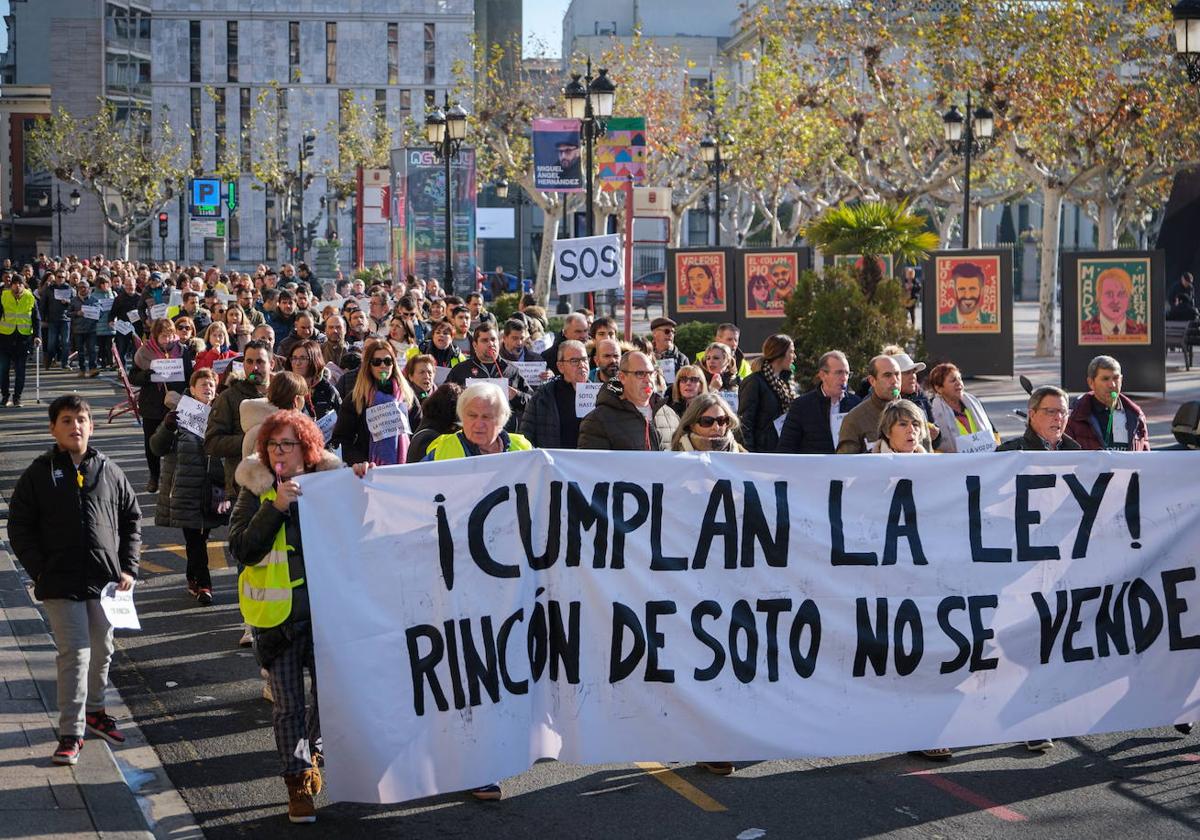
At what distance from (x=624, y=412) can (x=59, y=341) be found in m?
26.4

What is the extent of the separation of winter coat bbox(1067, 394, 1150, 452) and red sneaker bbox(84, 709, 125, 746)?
577 cm

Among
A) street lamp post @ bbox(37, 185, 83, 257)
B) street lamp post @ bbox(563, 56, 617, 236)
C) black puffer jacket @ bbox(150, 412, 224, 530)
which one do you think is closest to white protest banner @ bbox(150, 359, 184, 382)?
black puffer jacket @ bbox(150, 412, 224, 530)

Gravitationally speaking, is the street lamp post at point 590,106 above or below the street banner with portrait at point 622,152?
above

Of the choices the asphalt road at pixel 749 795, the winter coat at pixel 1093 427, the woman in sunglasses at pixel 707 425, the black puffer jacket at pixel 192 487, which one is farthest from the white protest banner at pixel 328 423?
the winter coat at pixel 1093 427

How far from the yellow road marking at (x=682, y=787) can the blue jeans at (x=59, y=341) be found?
27.1m

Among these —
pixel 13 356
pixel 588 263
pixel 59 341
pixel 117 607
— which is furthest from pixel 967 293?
pixel 117 607

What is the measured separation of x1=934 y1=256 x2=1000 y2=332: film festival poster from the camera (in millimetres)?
28094

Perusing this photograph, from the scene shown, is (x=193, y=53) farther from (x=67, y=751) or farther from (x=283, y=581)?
(x=283, y=581)

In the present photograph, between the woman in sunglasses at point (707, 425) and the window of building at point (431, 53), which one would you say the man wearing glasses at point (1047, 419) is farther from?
the window of building at point (431, 53)

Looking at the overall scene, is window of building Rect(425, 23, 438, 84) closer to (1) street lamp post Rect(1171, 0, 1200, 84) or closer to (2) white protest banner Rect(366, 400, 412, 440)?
(1) street lamp post Rect(1171, 0, 1200, 84)

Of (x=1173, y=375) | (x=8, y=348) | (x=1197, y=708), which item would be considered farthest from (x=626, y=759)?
(x=1173, y=375)

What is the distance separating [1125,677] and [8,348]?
69.0 feet

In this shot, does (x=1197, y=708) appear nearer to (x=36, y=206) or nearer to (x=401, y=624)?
(x=401, y=624)

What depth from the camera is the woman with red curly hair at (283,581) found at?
6996mm
